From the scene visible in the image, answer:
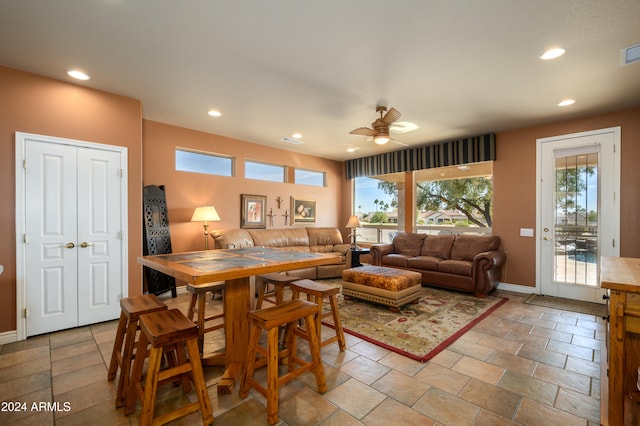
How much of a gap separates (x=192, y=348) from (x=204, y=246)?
11.6ft

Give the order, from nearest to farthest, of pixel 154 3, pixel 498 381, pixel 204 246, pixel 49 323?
pixel 154 3 < pixel 498 381 < pixel 49 323 < pixel 204 246

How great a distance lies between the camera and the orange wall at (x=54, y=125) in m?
2.82

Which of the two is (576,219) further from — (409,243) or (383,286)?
(383,286)

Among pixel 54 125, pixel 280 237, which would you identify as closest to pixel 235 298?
pixel 54 125

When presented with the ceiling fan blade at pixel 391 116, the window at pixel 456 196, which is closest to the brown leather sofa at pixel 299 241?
the window at pixel 456 196

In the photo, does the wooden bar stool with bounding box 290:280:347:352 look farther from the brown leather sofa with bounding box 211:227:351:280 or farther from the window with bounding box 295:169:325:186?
the window with bounding box 295:169:325:186

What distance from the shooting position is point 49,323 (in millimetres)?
3018

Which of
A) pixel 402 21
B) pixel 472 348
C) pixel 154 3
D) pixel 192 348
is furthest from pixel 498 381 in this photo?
pixel 154 3

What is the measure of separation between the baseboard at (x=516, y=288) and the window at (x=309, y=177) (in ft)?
14.4

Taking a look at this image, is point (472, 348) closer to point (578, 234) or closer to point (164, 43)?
point (578, 234)

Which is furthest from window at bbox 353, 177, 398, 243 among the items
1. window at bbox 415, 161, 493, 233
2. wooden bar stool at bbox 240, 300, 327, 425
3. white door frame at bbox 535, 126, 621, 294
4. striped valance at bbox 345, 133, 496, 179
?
wooden bar stool at bbox 240, 300, 327, 425

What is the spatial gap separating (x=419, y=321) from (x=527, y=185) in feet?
10.3

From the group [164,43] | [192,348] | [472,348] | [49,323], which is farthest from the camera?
[49,323]

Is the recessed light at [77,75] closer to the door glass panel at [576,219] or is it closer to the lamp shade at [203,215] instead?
the lamp shade at [203,215]
